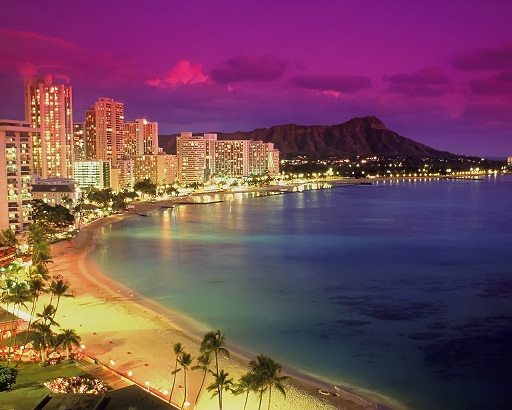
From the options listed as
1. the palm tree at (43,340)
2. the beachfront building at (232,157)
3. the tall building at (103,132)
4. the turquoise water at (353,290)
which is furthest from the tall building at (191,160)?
the palm tree at (43,340)

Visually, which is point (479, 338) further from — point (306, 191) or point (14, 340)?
point (306, 191)

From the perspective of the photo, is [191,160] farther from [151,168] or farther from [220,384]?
[220,384]

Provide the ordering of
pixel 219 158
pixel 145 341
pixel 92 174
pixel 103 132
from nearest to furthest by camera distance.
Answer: pixel 145 341 < pixel 92 174 < pixel 103 132 < pixel 219 158

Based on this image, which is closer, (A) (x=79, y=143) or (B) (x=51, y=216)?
(B) (x=51, y=216)

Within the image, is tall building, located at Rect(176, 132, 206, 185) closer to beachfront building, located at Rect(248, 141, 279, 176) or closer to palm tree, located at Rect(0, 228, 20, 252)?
beachfront building, located at Rect(248, 141, 279, 176)

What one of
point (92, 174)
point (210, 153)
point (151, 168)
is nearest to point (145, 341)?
point (92, 174)

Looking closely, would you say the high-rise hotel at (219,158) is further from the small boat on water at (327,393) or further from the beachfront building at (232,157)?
the small boat on water at (327,393)

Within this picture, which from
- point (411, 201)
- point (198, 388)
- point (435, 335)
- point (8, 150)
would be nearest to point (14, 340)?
point (198, 388)
